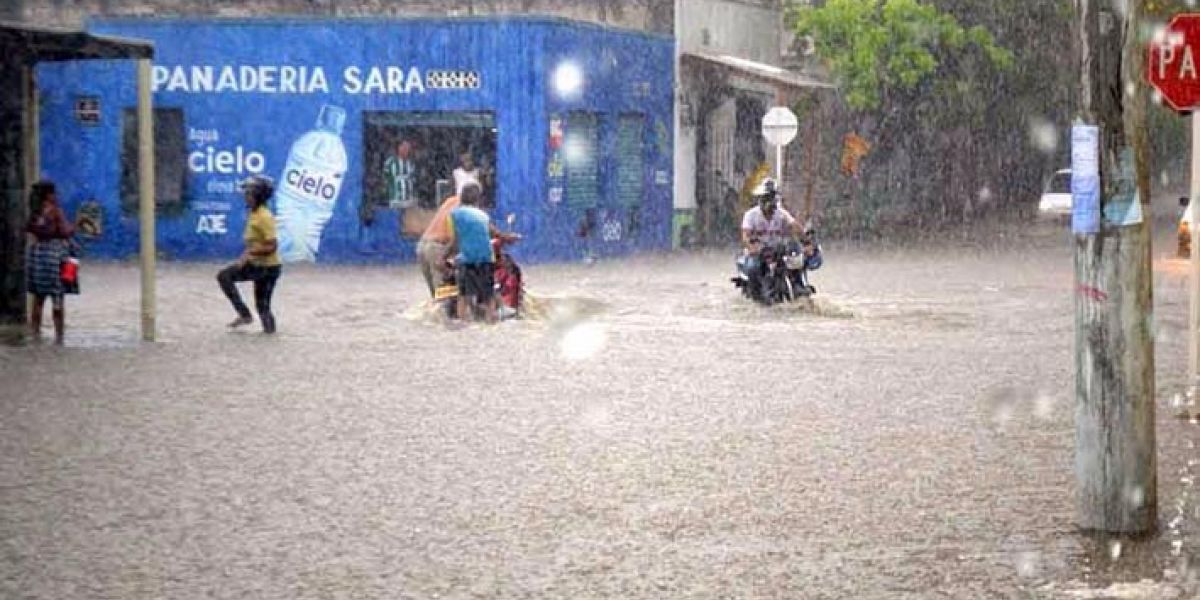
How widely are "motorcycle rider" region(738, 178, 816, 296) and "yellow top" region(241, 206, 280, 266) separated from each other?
228 inches

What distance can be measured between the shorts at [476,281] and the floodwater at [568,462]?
58cm

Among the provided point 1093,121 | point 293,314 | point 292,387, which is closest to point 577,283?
point 293,314

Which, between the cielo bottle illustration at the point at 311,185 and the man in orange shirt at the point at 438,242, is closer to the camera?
the man in orange shirt at the point at 438,242

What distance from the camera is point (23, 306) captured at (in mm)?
18531

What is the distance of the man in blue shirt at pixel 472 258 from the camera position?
20.0 meters

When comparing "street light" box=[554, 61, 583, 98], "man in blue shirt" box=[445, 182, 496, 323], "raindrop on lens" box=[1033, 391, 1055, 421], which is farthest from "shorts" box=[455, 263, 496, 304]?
"street light" box=[554, 61, 583, 98]

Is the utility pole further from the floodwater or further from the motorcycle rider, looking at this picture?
the motorcycle rider

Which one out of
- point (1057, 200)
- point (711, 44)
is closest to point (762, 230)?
point (711, 44)

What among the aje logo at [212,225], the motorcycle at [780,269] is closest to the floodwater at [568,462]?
the motorcycle at [780,269]

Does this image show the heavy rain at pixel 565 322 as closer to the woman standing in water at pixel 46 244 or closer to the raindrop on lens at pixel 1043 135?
the woman standing in water at pixel 46 244

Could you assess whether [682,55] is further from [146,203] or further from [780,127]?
[146,203]

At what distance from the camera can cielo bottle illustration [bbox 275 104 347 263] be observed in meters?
33.3

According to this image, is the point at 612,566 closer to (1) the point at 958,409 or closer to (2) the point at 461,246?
(1) the point at 958,409

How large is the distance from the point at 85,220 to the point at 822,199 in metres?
30.2
